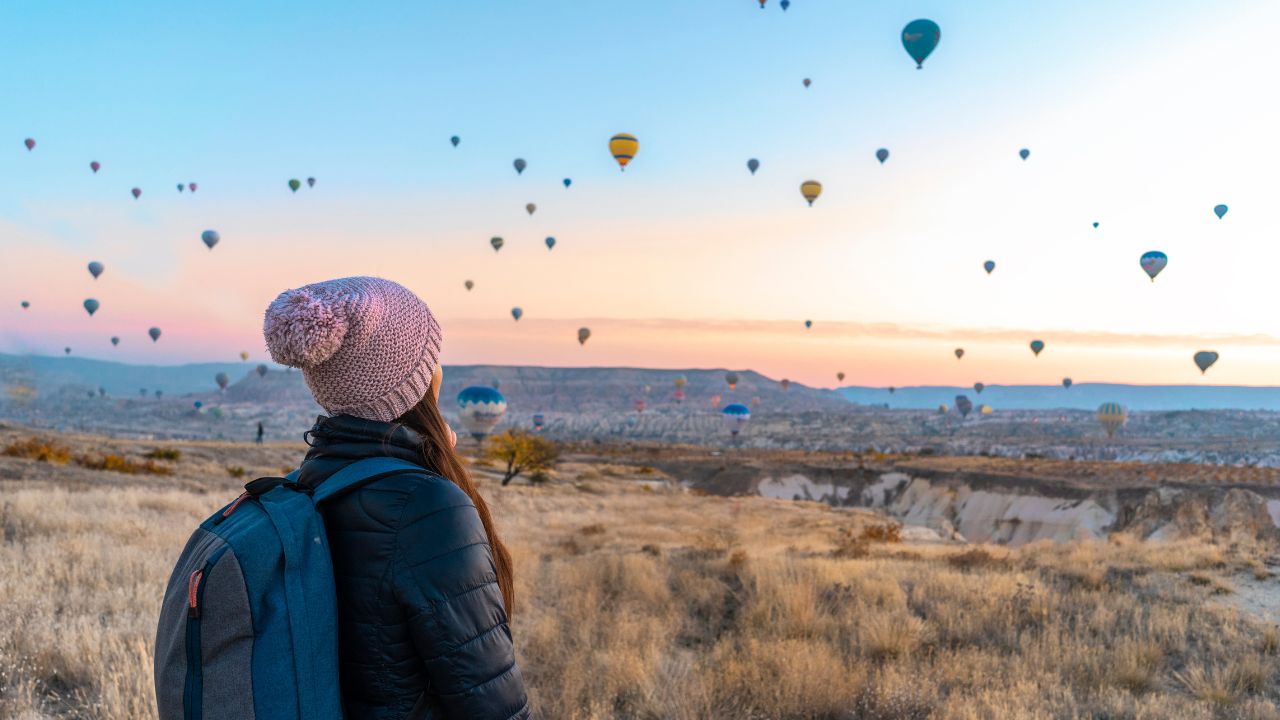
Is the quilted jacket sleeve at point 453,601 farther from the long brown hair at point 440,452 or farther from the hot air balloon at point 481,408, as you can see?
the hot air balloon at point 481,408

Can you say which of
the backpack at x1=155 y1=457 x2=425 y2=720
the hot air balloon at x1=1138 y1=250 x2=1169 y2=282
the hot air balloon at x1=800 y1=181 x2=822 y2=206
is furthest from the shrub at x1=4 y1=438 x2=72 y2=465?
the hot air balloon at x1=1138 y1=250 x2=1169 y2=282

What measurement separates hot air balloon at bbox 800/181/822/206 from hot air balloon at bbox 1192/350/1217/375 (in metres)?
41.6

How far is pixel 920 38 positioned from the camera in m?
31.1

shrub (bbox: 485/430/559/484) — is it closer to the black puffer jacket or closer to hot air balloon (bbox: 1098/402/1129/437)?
the black puffer jacket

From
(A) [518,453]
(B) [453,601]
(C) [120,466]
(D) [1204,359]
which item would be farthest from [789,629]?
(D) [1204,359]

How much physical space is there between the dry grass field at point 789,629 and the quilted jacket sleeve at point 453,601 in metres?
4.15

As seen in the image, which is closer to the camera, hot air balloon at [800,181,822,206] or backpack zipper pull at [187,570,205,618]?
backpack zipper pull at [187,570,205,618]

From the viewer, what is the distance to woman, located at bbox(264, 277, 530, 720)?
185 cm

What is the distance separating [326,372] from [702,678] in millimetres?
5244

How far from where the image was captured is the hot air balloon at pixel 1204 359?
2586 inches

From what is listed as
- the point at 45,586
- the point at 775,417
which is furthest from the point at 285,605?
the point at 775,417

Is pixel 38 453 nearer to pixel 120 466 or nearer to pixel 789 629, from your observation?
pixel 120 466

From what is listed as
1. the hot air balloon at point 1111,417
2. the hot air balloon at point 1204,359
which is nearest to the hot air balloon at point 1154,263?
the hot air balloon at point 1204,359

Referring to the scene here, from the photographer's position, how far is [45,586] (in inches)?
303
